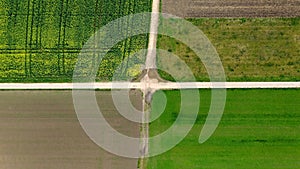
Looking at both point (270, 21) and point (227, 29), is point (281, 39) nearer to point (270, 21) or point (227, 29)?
point (270, 21)

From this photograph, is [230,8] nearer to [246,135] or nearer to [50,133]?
[246,135]

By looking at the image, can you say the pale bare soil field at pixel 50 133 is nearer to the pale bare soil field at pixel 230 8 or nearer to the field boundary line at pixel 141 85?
the field boundary line at pixel 141 85

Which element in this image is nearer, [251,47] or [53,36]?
[251,47]

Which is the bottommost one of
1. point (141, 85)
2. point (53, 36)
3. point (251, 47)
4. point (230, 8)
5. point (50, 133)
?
point (50, 133)

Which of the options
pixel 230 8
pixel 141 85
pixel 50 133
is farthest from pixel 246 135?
pixel 50 133

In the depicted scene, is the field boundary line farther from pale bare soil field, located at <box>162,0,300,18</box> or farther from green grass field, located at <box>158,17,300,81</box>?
pale bare soil field, located at <box>162,0,300,18</box>

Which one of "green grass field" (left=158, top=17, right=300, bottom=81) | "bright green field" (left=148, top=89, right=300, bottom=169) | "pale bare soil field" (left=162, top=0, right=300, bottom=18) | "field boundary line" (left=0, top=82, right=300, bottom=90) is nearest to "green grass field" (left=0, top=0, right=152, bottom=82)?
"field boundary line" (left=0, top=82, right=300, bottom=90)
